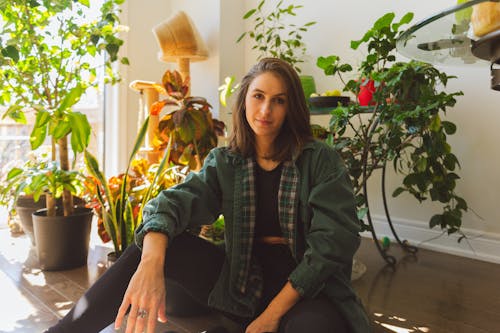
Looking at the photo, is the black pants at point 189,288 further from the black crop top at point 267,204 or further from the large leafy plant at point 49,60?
the large leafy plant at point 49,60

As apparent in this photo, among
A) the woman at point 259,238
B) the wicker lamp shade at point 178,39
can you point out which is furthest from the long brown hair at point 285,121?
the wicker lamp shade at point 178,39

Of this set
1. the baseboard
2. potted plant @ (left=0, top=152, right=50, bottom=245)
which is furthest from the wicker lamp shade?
the baseboard

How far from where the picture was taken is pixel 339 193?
1.19m

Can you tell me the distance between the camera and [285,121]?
136cm

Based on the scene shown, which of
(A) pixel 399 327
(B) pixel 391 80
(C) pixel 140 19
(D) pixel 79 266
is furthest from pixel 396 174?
(C) pixel 140 19

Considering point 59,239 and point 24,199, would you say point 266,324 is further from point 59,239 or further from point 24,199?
point 24,199

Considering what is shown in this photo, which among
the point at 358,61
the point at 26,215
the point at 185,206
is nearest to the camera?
the point at 185,206

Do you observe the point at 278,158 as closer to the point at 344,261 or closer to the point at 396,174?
the point at 344,261

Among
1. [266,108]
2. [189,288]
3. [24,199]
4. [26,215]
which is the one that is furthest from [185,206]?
[24,199]

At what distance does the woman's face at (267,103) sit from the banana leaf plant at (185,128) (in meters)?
0.90

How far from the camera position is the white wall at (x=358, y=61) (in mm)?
2443

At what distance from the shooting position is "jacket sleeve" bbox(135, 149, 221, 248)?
3.81 feet

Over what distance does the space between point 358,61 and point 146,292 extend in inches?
90.3

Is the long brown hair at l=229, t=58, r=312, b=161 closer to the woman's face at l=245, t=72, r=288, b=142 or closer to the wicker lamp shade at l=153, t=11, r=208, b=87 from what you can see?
the woman's face at l=245, t=72, r=288, b=142
